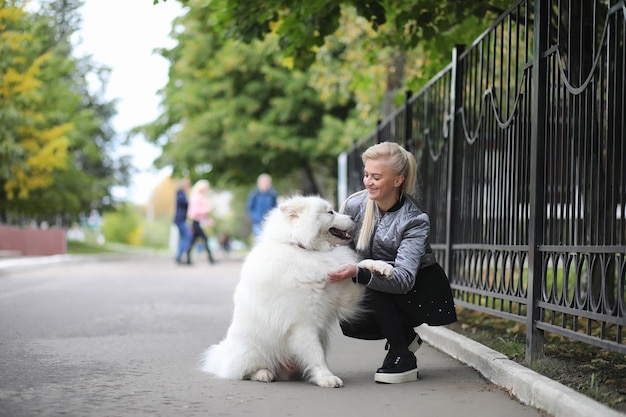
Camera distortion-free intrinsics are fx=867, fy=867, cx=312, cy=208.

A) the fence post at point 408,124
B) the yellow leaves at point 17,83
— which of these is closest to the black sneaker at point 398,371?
the fence post at point 408,124

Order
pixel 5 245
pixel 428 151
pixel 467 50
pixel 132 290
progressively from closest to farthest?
pixel 467 50
pixel 428 151
pixel 132 290
pixel 5 245

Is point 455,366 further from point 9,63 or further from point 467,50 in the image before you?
point 9,63

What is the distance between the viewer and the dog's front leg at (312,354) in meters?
5.46

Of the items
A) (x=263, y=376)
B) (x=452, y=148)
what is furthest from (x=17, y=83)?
(x=263, y=376)

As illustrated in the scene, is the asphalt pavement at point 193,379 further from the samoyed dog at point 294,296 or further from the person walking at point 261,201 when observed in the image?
the person walking at point 261,201

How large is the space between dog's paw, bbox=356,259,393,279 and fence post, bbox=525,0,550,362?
3.58ft

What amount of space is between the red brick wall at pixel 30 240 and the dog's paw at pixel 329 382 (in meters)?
22.6

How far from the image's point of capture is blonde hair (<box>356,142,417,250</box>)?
Answer: 5.99 metres

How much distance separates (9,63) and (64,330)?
15.2 metres

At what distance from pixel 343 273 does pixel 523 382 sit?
1.28 m

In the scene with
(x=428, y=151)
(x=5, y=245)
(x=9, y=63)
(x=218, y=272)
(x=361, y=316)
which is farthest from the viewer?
(x=5, y=245)

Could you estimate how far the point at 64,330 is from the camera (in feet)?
28.2

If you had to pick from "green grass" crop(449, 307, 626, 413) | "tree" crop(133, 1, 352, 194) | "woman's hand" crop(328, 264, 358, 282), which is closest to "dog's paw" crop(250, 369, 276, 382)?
"woman's hand" crop(328, 264, 358, 282)

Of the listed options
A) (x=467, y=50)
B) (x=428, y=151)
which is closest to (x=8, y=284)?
(x=428, y=151)
